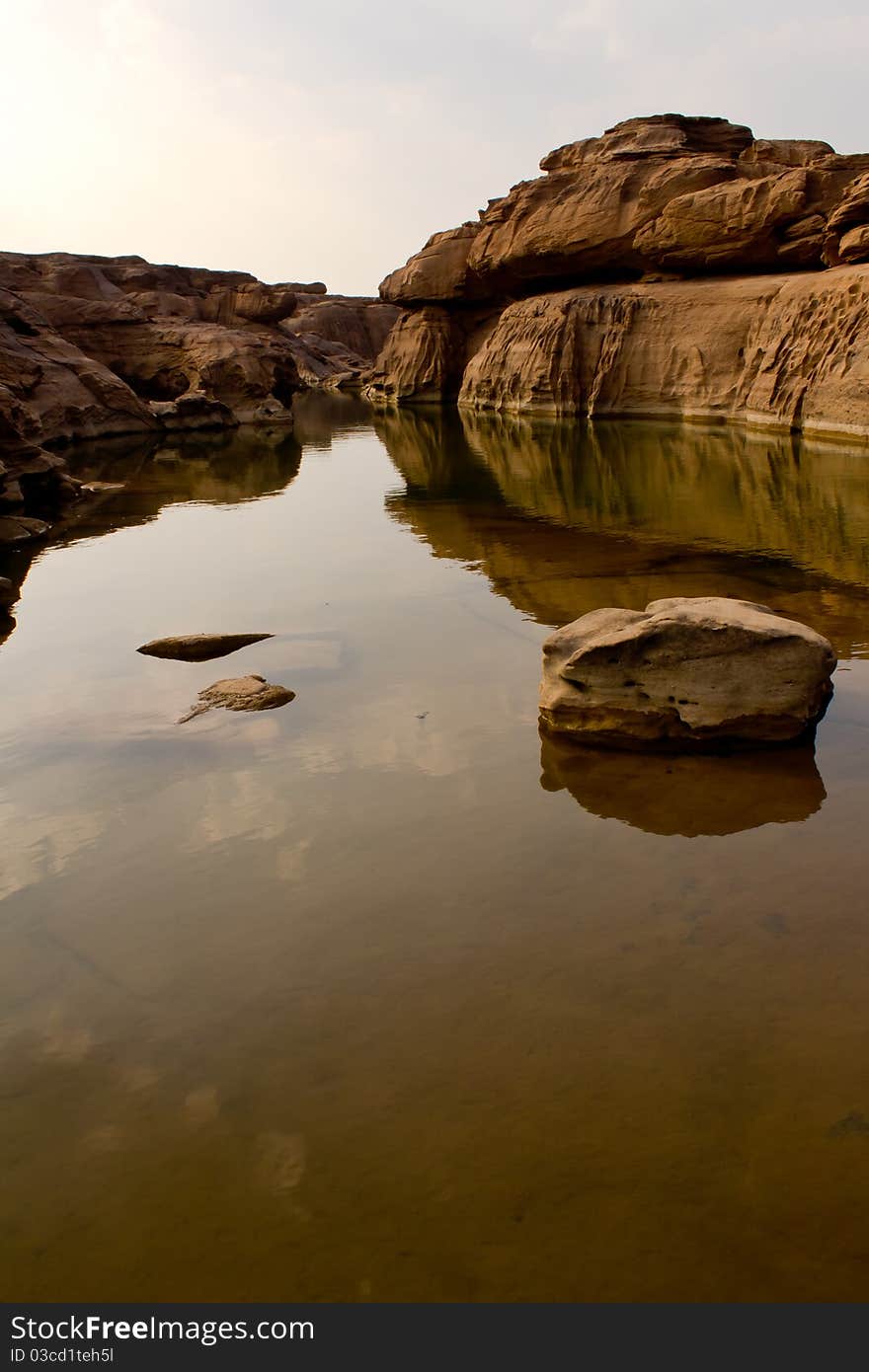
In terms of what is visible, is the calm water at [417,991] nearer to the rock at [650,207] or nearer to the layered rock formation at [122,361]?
the layered rock formation at [122,361]

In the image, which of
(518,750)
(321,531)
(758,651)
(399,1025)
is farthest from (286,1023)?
(321,531)

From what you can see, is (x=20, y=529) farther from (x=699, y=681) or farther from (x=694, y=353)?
(x=694, y=353)

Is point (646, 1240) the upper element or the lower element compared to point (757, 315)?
lower

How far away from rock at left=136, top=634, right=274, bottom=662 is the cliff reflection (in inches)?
91.2

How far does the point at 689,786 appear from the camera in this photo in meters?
4.90

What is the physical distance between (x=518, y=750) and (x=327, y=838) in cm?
134

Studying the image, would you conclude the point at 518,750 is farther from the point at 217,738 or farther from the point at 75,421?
the point at 75,421

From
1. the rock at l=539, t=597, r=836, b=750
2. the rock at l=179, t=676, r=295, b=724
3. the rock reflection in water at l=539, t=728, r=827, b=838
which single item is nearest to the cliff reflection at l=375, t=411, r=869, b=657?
the rock at l=539, t=597, r=836, b=750

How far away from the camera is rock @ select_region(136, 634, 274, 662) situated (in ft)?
24.3

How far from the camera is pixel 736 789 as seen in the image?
15.9 feet

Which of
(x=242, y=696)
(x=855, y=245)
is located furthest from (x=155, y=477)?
(x=242, y=696)

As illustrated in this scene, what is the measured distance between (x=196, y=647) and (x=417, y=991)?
451cm

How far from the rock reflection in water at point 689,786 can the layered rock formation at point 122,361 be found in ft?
34.6

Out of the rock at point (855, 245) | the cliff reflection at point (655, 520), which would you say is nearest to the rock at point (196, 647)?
the cliff reflection at point (655, 520)
